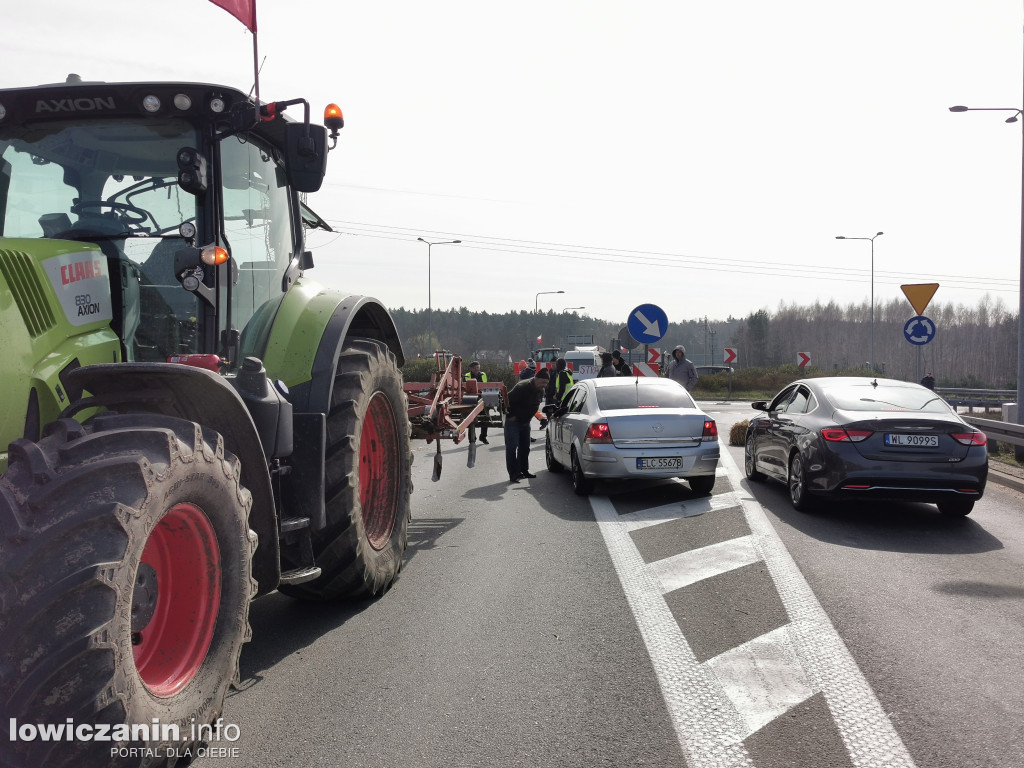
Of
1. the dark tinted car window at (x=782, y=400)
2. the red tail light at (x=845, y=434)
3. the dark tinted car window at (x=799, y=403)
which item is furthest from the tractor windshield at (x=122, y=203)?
the dark tinted car window at (x=782, y=400)

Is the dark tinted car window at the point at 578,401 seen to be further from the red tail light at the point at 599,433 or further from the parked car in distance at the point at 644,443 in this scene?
the red tail light at the point at 599,433

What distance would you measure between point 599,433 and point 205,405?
7.50m

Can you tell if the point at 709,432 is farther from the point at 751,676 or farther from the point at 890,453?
the point at 751,676

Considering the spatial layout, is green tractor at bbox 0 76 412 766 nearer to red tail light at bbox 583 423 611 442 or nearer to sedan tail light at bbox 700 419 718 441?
red tail light at bbox 583 423 611 442

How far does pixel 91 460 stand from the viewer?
9.60ft

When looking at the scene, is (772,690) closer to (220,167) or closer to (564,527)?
(220,167)

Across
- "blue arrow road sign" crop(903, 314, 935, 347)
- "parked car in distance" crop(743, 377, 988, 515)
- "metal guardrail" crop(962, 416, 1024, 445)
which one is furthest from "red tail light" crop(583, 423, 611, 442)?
"blue arrow road sign" crop(903, 314, 935, 347)

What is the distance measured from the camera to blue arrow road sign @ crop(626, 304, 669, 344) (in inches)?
715

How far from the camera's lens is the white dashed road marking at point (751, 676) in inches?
146

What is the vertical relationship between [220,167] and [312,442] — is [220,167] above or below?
above

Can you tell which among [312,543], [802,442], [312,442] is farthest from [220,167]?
[802,442]

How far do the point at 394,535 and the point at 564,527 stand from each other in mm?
2914

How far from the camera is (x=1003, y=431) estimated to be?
14.1 meters

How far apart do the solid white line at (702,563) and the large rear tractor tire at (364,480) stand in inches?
77.4
